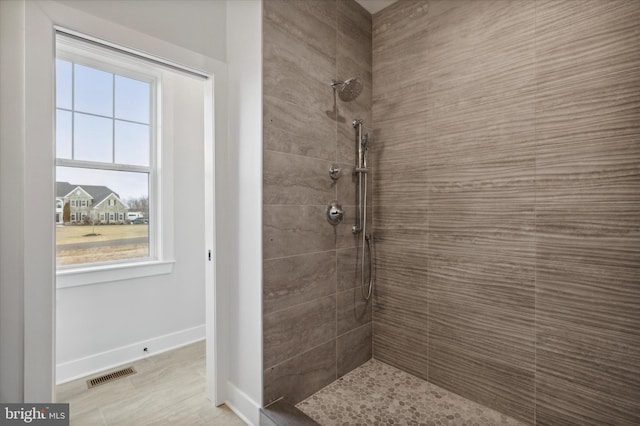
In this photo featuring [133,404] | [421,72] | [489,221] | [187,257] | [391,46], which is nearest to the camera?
[489,221]

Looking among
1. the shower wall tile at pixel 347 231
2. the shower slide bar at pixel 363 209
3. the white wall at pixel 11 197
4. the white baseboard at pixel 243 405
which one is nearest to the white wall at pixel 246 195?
the white baseboard at pixel 243 405

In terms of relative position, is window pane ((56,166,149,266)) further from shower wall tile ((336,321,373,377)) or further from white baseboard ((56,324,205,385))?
shower wall tile ((336,321,373,377))

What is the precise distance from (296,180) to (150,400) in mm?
1704

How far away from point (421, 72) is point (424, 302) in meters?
1.56

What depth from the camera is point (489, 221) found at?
5.64 feet

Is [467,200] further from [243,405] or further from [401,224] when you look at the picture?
[243,405]

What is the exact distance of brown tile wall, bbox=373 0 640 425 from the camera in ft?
4.46

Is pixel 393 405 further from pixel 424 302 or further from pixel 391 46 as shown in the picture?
pixel 391 46

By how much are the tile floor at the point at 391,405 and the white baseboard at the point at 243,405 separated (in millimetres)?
263

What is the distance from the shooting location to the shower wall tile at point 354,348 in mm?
2043

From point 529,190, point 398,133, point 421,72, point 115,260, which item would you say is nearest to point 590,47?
point 529,190

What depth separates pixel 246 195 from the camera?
1.71 meters

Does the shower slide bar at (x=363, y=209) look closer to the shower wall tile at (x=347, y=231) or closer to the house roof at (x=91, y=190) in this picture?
the shower wall tile at (x=347, y=231)

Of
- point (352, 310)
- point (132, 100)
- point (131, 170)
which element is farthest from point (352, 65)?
point (131, 170)
